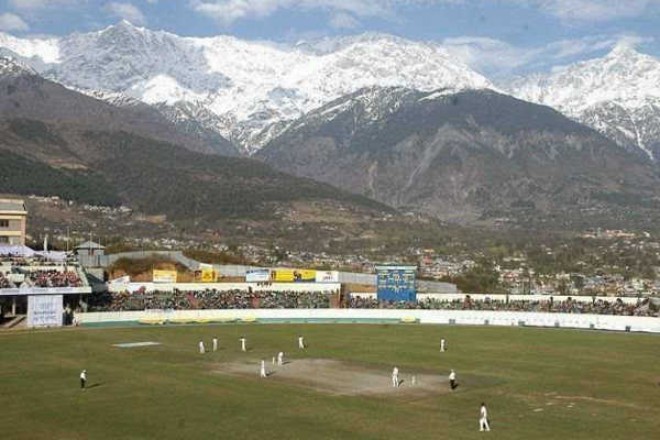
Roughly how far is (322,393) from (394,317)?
183 ft

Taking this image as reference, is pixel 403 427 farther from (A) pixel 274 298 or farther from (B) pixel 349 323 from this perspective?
(A) pixel 274 298

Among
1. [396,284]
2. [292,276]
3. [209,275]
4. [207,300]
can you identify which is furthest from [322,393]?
[209,275]

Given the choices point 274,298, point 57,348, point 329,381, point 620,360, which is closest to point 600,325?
point 620,360

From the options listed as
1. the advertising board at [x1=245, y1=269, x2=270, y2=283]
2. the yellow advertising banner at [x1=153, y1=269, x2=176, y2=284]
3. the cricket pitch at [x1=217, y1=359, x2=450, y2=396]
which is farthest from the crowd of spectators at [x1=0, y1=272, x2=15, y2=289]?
the cricket pitch at [x1=217, y1=359, x2=450, y2=396]

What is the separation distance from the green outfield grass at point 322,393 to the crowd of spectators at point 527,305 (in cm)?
2069

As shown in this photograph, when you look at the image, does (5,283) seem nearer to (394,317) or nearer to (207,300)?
(207,300)

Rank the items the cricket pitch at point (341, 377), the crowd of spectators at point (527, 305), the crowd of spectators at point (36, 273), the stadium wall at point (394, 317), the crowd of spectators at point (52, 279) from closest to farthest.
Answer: the cricket pitch at point (341, 377) < the stadium wall at point (394, 317) < the crowd of spectators at point (36, 273) < the crowd of spectators at point (52, 279) < the crowd of spectators at point (527, 305)

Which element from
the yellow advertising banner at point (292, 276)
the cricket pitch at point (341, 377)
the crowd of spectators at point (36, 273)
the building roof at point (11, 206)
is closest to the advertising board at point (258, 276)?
the yellow advertising banner at point (292, 276)

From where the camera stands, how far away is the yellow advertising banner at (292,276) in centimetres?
12912

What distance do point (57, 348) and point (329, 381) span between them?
28.7 m

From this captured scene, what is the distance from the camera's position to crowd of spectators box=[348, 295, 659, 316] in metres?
108

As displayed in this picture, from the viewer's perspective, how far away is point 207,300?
11550cm

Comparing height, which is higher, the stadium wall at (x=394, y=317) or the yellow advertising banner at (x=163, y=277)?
the yellow advertising banner at (x=163, y=277)

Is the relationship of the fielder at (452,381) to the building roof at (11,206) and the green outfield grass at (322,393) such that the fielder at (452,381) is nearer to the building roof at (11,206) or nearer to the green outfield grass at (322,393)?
the green outfield grass at (322,393)
